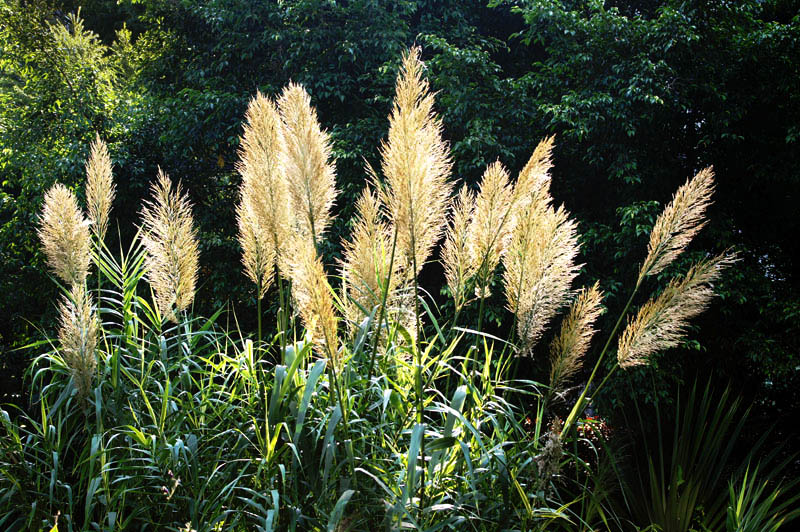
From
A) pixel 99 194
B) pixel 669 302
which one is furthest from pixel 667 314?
pixel 99 194

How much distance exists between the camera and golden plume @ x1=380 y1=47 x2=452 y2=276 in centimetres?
180

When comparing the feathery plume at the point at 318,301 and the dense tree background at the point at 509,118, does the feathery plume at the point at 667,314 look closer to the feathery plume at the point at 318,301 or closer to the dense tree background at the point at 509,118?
the feathery plume at the point at 318,301

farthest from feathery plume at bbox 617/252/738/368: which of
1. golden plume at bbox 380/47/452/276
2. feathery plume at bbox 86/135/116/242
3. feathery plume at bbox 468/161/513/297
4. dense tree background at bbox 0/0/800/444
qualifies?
dense tree background at bbox 0/0/800/444

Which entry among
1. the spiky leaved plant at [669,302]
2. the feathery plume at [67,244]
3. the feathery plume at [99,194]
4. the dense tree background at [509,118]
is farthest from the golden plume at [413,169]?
the dense tree background at [509,118]

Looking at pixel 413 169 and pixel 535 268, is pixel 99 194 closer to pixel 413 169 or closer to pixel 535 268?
pixel 413 169

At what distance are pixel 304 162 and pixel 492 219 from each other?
2.09 ft

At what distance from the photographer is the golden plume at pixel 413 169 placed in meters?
1.80

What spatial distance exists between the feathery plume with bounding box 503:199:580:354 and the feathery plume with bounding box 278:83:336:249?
673mm

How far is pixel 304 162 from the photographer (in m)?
1.98

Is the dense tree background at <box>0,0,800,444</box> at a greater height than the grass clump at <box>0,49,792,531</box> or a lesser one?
greater

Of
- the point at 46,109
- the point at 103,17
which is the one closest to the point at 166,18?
the point at 46,109

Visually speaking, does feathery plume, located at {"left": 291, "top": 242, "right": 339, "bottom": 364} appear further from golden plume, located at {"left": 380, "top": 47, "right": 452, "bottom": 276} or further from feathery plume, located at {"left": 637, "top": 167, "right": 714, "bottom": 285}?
feathery plume, located at {"left": 637, "top": 167, "right": 714, "bottom": 285}

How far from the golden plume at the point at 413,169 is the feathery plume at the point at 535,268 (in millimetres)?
328

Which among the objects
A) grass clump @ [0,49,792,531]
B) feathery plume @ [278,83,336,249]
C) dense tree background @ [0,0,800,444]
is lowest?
grass clump @ [0,49,792,531]
